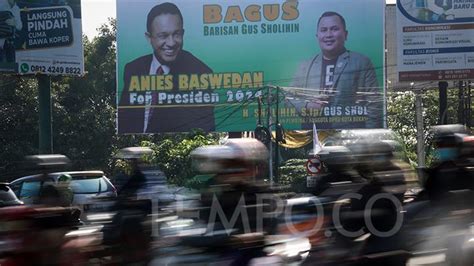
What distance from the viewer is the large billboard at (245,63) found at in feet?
70.2

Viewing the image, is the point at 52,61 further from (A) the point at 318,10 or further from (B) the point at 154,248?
(B) the point at 154,248

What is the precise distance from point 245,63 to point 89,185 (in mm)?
11831

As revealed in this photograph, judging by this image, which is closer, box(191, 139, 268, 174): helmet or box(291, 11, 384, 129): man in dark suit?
box(191, 139, 268, 174): helmet

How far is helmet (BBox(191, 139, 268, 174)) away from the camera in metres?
4.77

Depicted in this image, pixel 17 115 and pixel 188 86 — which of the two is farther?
pixel 17 115

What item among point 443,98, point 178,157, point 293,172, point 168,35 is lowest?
point 293,172

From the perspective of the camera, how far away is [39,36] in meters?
17.7

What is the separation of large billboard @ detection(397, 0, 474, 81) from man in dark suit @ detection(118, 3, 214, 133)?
21.1 feet

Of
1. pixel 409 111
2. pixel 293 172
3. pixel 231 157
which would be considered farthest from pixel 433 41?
pixel 231 157

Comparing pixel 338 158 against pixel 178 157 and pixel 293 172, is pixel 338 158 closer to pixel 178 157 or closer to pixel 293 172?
pixel 178 157

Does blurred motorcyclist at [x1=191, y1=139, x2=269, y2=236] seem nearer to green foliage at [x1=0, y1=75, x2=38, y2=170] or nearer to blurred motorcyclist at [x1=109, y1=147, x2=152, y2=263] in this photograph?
blurred motorcyclist at [x1=109, y1=147, x2=152, y2=263]

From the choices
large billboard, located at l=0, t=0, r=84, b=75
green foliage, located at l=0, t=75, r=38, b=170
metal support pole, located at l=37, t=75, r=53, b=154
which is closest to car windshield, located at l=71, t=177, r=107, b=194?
metal support pole, located at l=37, t=75, r=53, b=154

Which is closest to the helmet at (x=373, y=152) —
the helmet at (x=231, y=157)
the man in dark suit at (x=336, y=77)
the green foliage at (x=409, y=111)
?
the helmet at (x=231, y=157)

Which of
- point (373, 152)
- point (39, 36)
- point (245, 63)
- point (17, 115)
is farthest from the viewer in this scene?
point (17, 115)
